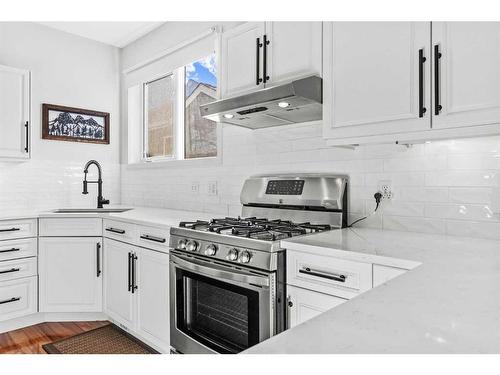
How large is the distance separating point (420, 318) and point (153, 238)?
6.53 feet

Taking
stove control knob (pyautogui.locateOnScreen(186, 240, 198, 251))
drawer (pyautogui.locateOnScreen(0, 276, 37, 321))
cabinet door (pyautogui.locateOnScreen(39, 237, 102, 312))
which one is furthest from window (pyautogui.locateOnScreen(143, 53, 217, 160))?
drawer (pyautogui.locateOnScreen(0, 276, 37, 321))

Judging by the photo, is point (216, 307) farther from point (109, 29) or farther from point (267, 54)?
point (109, 29)

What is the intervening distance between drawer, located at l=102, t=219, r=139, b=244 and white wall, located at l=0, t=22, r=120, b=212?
3.57 feet

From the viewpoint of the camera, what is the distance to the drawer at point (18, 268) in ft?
9.06

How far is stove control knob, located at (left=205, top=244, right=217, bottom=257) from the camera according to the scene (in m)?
1.88

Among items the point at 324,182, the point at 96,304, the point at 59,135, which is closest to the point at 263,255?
the point at 324,182

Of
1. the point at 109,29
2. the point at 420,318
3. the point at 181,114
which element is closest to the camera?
the point at 420,318

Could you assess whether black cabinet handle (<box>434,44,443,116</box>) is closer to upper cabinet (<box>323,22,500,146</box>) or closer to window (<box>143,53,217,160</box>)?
upper cabinet (<box>323,22,500,146</box>)

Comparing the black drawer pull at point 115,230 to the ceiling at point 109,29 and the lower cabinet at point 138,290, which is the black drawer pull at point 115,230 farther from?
the ceiling at point 109,29

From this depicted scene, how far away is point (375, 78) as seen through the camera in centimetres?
173

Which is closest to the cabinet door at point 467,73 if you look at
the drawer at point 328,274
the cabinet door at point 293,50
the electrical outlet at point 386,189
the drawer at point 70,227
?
the electrical outlet at point 386,189

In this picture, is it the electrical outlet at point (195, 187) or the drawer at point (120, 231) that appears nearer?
the drawer at point (120, 231)

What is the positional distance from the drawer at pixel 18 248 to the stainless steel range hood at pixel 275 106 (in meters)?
1.83

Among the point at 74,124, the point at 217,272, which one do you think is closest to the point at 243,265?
the point at 217,272
